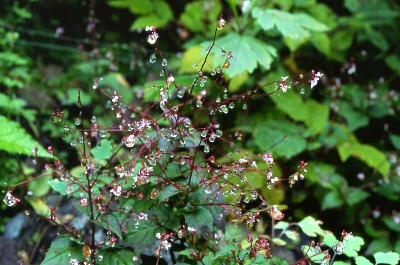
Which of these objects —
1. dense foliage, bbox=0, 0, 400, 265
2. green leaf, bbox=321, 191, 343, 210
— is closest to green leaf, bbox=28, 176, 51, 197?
dense foliage, bbox=0, 0, 400, 265

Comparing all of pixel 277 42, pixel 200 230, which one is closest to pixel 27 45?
pixel 277 42

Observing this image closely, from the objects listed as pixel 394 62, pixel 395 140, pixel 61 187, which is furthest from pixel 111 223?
pixel 394 62

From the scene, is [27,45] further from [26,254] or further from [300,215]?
[300,215]

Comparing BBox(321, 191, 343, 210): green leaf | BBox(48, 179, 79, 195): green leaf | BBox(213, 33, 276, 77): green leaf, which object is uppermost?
BBox(213, 33, 276, 77): green leaf

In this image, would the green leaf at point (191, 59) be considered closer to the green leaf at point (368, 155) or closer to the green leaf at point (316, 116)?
the green leaf at point (316, 116)

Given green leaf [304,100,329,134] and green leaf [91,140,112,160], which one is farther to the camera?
green leaf [304,100,329,134]

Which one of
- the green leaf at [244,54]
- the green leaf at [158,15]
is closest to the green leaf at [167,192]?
the green leaf at [244,54]

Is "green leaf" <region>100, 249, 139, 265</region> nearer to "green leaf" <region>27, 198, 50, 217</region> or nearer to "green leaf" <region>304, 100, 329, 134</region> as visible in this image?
"green leaf" <region>27, 198, 50, 217</region>
